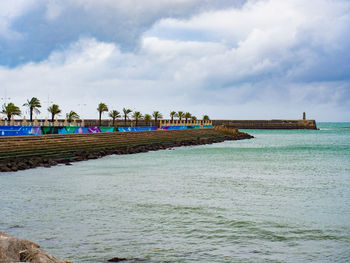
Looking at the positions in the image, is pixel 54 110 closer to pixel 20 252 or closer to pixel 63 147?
pixel 63 147

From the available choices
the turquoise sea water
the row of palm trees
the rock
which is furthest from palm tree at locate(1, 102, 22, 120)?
the rock

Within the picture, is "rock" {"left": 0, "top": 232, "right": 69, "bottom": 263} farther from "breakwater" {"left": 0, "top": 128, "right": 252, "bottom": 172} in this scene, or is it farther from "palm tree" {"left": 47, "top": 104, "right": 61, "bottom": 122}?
"palm tree" {"left": 47, "top": 104, "right": 61, "bottom": 122}

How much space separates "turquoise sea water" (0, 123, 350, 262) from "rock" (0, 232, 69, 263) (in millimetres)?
4146

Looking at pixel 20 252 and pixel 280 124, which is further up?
pixel 280 124

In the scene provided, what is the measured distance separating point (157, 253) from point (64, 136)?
3526 cm

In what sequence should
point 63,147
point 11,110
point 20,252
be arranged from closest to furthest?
point 20,252 → point 63,147 → point 11,110

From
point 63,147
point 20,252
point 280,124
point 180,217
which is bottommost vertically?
point 180,217

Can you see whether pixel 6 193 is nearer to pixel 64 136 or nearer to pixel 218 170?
pixel 218 170

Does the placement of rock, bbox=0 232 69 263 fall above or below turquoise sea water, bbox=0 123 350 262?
above

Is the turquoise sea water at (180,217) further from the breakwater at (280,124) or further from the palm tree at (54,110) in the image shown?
the breakwater at (280,124)

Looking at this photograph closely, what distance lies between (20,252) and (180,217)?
9.19 metres

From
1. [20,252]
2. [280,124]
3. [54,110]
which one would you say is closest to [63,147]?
[20,252]

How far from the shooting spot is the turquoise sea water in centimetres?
1077

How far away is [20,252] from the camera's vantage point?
5.85m
